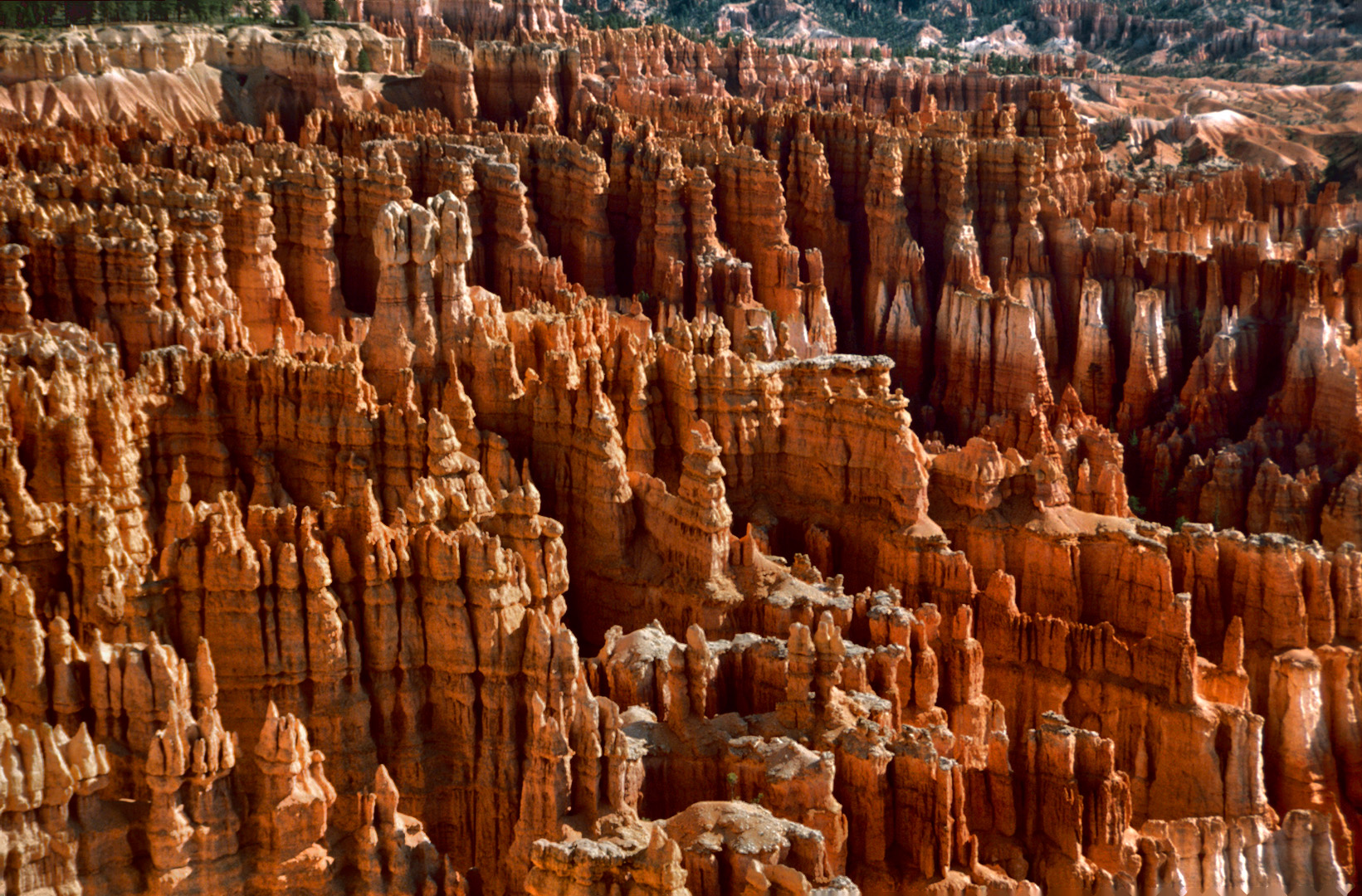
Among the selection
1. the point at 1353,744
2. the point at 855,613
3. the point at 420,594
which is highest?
the point at 420,594

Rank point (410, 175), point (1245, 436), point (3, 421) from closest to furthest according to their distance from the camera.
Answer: point (3, 421) → point (1245, 436) → point (410, 175)

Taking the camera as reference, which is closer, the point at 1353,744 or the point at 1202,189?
the point at 1353,744

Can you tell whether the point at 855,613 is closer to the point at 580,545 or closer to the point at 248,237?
the point at 580,545

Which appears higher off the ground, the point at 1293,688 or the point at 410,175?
the point at 410,175

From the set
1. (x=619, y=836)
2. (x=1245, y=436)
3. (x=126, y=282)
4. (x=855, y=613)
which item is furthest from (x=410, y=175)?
(x=619, y=836)

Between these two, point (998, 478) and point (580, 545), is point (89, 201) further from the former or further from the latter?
point (998, 478)

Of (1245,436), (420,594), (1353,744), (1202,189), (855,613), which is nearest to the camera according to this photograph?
(420,594)

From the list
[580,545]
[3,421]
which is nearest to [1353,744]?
[580,545]
